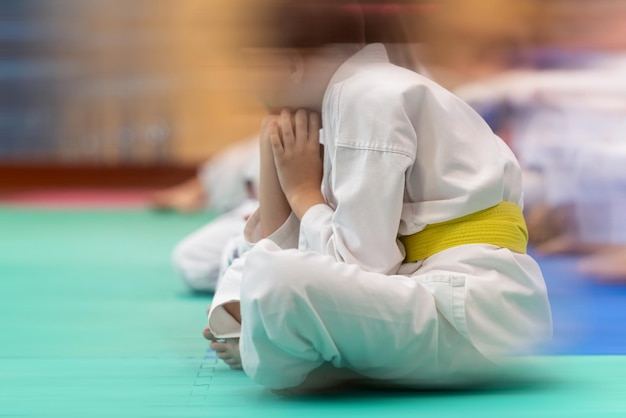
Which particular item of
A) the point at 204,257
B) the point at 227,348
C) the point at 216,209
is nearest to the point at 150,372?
the point at 227,348

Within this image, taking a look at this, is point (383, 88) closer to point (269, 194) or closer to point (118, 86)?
point (269, 194)

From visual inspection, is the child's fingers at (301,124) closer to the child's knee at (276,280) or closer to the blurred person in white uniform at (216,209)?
the child's knee at (276,280)

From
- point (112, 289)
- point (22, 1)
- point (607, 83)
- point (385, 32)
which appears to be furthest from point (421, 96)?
point (22, 1)

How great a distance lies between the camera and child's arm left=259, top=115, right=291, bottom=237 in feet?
5.76

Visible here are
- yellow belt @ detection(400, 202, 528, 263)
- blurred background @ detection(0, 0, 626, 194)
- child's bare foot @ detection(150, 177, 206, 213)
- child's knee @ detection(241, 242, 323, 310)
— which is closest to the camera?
child's knee @ detection(241, 242, 323, 310)

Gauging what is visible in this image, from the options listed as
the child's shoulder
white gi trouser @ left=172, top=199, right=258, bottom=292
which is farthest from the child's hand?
white gi trouser @ left=172, top=199, right=258, bottom=292

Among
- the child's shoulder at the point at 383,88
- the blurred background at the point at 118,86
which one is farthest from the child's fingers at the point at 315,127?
the blurred background at the point at 118,86

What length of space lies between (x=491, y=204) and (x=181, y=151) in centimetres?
621

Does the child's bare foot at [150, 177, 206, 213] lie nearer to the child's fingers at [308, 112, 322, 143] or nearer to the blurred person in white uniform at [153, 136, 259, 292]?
the blurred person in white uniform at [153, 136, 259, 292]

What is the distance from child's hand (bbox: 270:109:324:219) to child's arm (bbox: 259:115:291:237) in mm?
35

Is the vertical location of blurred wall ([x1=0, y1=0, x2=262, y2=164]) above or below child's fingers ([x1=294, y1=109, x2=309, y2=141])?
below

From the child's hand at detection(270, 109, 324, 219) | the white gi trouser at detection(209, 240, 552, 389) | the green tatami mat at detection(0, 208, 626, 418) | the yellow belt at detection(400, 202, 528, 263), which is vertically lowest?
the green tatami mat at detection(0, 208, 626, 418)

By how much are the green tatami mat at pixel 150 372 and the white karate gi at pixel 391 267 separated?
2.6 inches

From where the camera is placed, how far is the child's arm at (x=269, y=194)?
5.76ft
